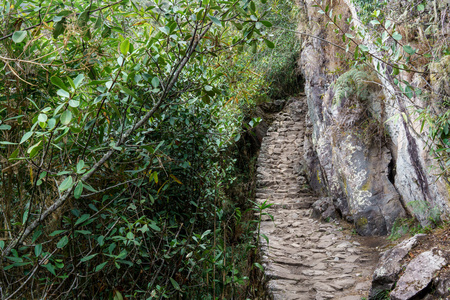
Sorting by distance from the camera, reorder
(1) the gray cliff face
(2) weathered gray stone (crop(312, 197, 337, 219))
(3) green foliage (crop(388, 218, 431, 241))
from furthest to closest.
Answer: (2) weathered gray stone (crop(312, 197, 337, 219)) < (3) green foliage (crop(388, 218, 431, 241)) < (1) the gray cliff face

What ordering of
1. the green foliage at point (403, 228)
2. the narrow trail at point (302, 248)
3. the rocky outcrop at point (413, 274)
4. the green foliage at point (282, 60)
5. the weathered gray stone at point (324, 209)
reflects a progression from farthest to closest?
the green foliage at point (282, 60), the weathered gray stone at point (324, 209), the green foliage at point (403, 228), the narrow trail at point (302, 248), the rocky outcrop at point (413, 274)

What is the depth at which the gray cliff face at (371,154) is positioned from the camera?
12.7 ft

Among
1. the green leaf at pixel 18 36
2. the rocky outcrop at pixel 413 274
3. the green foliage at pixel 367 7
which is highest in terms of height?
the green foliage at pixel 367 7

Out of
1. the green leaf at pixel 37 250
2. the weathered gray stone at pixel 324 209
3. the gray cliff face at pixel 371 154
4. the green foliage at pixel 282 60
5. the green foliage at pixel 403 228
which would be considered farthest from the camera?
the green foliage at pixel 282 60

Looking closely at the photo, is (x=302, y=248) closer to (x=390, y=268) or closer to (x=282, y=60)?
(x=390, y=268)

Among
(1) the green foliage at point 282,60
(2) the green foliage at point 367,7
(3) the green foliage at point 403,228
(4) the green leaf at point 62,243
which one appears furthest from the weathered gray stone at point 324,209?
(4) the green leaf at point 62,243

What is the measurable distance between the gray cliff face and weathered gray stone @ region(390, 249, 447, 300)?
37.5 inches

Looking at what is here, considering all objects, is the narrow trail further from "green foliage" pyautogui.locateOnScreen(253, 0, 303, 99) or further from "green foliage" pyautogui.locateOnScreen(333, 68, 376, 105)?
"green foliage" pyautogui.locateOnScreen(253, 0, 303, 99)

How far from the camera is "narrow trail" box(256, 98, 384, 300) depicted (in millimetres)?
3555

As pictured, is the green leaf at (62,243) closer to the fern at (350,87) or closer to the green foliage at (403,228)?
the green foliage at (403,228)

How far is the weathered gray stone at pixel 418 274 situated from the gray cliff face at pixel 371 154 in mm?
952

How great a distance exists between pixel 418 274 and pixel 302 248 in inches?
88.5

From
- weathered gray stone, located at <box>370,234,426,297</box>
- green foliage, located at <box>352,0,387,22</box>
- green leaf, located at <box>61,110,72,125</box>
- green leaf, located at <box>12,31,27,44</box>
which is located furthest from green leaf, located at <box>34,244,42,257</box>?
green foliage, located at <box>352,0,387,22</box>

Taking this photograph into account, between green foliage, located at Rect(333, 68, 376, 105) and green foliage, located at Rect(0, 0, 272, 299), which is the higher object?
green foliage, located at Rect(333, 68, 376, 105)
